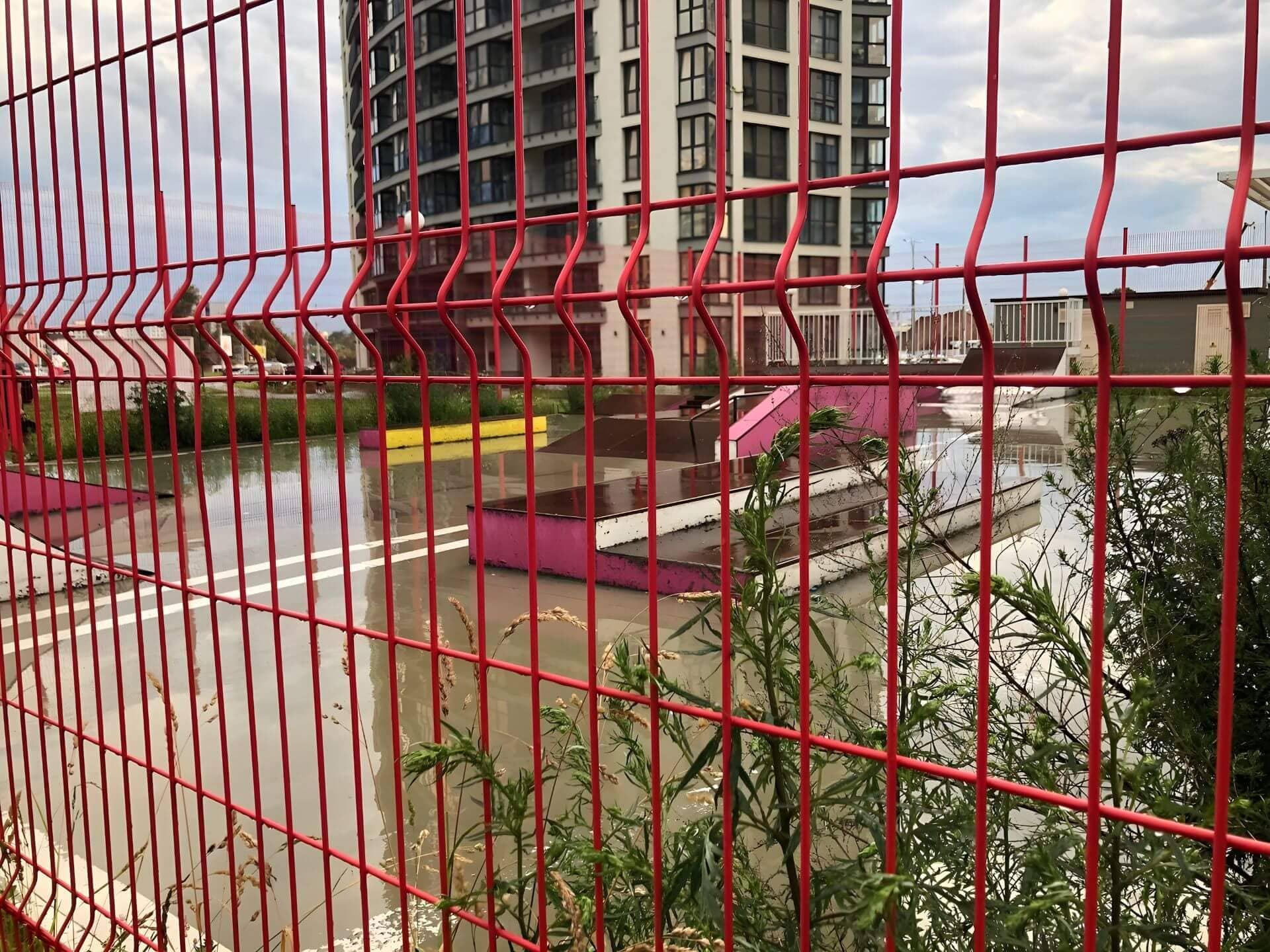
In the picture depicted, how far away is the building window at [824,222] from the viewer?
2959 centimetres

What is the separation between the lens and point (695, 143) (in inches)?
1156

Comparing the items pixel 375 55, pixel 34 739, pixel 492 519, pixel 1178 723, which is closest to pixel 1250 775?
pixel 1178 723

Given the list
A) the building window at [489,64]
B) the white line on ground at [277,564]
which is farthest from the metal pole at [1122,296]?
the building window at [489,64]

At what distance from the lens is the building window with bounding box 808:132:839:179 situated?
28.6m

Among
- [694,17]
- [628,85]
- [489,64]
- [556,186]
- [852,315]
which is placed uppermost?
[694,17]

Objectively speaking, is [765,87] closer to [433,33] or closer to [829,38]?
[829,38]

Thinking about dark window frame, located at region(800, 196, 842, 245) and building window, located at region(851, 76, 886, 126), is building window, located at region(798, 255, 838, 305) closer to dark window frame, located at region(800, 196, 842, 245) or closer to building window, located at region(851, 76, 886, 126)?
dark window frame, located at region(800, 196, 842, 245)

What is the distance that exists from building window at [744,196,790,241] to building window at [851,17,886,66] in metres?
4.16

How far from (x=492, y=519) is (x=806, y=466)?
567 cm

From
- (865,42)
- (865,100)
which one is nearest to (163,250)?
(865,42)

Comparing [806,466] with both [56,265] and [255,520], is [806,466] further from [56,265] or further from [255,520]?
[255,520]

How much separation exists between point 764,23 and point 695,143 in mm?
3808

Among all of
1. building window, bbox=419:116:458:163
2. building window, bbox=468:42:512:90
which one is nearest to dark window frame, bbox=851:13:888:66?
building window, bbox=468:42:512:90

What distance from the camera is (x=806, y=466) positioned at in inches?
41.3
